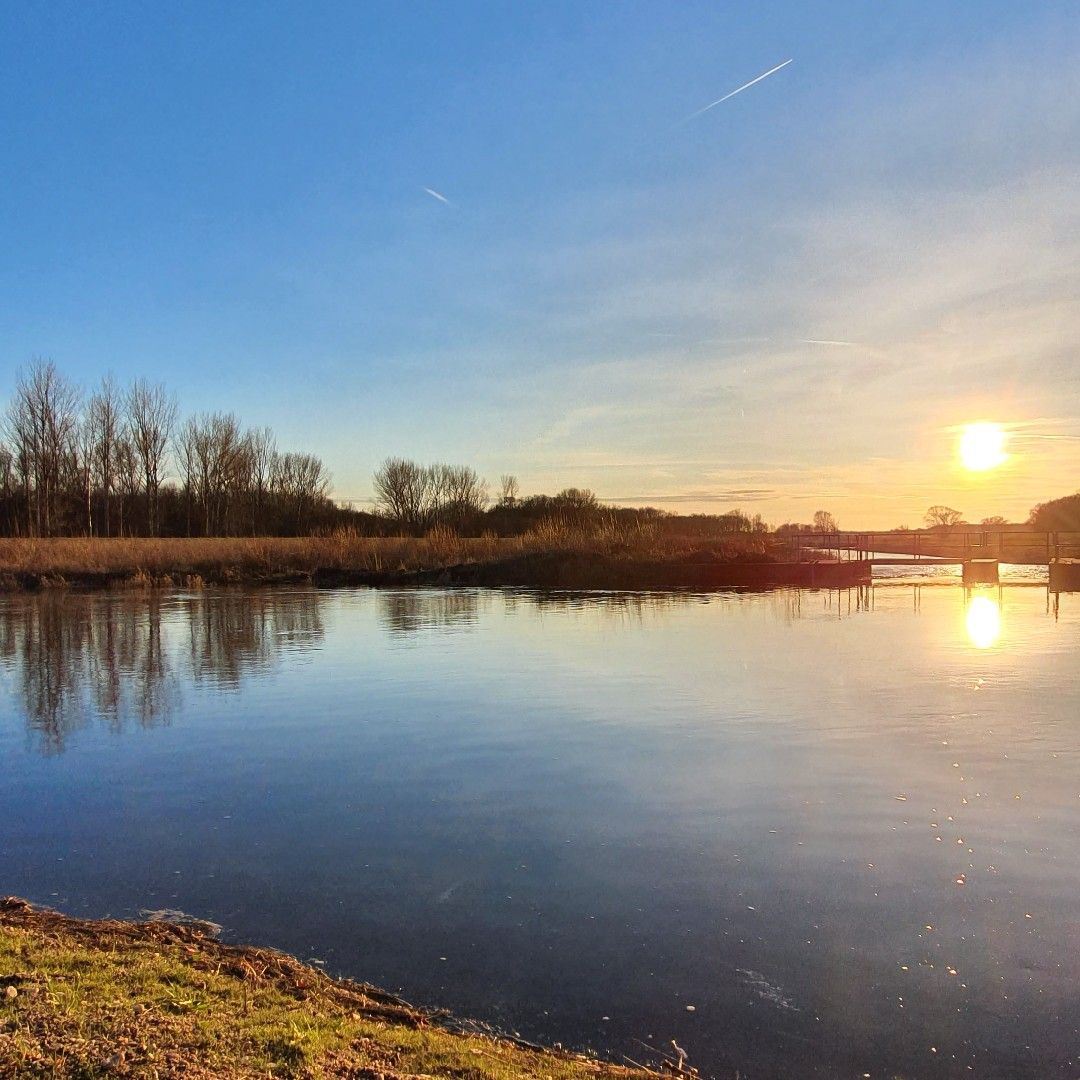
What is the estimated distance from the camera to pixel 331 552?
119 feet

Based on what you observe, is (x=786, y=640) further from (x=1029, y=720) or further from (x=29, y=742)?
(x=29, y=742)

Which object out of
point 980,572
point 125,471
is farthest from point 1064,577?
point 125,471

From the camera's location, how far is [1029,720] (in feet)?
28.1

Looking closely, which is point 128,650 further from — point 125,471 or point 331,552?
point 125,471

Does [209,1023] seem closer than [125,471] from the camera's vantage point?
Yes

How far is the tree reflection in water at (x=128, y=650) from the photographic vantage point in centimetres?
1001

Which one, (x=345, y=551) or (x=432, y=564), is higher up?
(x=345, y=551)

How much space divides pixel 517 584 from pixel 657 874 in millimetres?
26314

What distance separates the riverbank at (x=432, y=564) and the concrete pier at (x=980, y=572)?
11.2ft

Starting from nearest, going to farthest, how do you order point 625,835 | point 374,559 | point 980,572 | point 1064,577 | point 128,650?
point 625,835 → point 128,650 → point 1064,577 → point 980,572 → point 374,559

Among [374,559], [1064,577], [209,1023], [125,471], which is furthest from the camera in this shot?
[125,471]

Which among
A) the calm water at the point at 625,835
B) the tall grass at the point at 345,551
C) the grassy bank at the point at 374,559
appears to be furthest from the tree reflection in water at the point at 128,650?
the tall grass at the point at 345,551

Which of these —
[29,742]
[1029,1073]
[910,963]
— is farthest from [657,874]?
[29,742]

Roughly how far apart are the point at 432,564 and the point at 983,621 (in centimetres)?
2120
